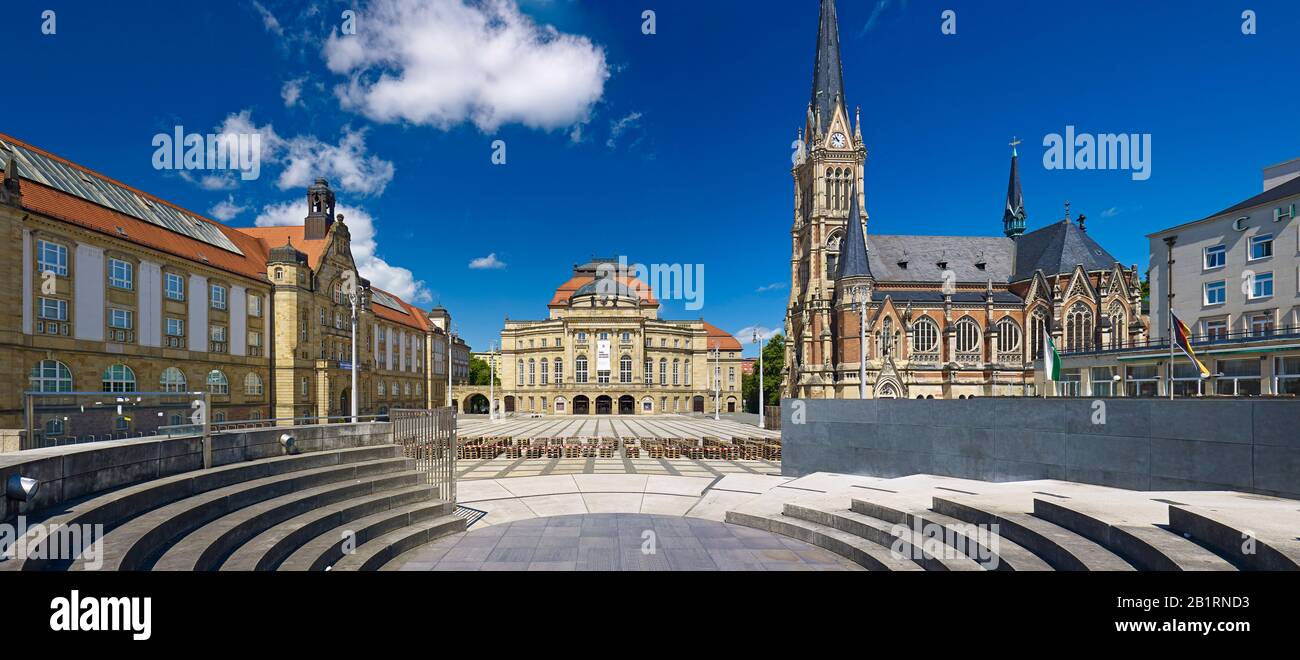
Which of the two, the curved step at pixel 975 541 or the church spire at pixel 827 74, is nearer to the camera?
the curved step at pixel 975 541

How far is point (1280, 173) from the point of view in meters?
32.2

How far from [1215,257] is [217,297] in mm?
58826

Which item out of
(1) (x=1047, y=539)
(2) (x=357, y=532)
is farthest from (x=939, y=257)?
(2) (x=357, y=532)

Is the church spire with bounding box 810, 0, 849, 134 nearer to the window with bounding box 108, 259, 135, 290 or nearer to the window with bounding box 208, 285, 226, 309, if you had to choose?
the window with bounding box 208, 285, 226, 309

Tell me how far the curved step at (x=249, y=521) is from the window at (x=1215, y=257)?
40443 millimetres

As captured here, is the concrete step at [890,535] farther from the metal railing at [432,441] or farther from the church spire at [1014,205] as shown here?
the church spire at [1014,205]

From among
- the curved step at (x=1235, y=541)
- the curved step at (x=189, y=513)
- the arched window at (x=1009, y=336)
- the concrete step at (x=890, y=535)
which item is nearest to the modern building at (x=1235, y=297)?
the arched window at (x=1009, y=336)

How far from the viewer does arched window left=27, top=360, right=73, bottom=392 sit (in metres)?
23.5

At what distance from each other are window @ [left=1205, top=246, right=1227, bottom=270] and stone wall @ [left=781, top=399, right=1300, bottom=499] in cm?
2701

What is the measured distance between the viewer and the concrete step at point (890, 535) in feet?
24.1

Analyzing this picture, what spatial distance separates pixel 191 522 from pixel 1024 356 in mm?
62577

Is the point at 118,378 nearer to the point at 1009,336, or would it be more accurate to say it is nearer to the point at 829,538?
the point at 829,538
